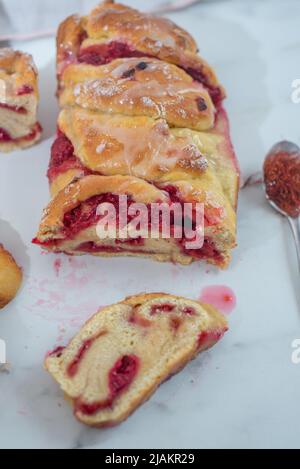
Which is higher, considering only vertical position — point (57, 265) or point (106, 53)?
point (106, 53)

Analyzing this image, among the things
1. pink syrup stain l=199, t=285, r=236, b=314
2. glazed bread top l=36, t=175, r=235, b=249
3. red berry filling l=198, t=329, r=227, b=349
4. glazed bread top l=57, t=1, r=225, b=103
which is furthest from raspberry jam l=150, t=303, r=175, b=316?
glazed bread top l=57, t=1, r=225, b=103

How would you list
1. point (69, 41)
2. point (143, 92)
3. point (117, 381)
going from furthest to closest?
1. point (69, 41)
2. point (143, 92)
3. point (117, 381)

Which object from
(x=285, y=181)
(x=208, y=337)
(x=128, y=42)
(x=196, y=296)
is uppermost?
(x=128, y=42)

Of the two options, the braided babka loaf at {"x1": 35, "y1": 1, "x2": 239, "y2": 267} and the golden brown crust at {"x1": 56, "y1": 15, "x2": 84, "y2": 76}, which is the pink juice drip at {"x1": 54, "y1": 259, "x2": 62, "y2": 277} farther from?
the golden brown crust at {"x1": 56, "y1": 15, "x2": 84, "y2": 76}

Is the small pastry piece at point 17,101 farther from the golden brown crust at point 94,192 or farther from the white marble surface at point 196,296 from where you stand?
the golden brown crust at point 94,192

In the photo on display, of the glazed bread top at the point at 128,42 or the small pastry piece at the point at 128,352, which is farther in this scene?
the glazed bread top at the point at 128,42

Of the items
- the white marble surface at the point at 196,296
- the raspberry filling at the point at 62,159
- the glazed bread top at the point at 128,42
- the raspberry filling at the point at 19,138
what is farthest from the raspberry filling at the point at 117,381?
the glazed bread top at the point at 128,42

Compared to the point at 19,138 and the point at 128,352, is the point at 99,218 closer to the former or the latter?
the point at 128,352

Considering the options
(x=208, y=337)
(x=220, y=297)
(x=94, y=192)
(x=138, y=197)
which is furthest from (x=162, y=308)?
(x=94, y=192)
